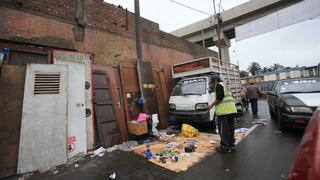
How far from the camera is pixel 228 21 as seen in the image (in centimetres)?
1764

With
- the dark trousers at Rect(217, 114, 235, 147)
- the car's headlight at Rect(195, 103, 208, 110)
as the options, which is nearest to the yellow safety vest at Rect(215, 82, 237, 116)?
the dark trousers at Rect(217, 114, 235, 147)

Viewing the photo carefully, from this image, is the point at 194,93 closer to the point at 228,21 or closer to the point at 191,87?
the point at 191,87

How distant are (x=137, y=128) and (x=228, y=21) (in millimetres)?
16397

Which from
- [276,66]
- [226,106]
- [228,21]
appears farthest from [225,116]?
[276,66]

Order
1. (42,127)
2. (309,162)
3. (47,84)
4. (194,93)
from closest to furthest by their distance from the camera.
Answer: (309,162) < (42,127) < (47,84) < (194,93)

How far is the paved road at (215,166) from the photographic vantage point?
302 cm

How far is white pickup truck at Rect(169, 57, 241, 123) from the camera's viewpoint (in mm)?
5809

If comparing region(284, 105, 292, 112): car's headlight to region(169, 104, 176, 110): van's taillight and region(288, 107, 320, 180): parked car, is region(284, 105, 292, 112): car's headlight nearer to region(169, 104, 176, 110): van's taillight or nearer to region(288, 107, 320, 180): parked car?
region(169, 104, 176, 110): van's taillight

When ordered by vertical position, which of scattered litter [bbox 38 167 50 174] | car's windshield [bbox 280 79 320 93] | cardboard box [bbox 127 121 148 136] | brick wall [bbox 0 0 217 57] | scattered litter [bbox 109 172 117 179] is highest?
brick wall [bbox 0 0 217 57]

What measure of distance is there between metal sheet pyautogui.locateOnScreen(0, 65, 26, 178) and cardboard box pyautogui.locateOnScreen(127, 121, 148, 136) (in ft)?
9.11

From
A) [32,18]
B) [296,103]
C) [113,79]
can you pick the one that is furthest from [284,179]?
[32,18]

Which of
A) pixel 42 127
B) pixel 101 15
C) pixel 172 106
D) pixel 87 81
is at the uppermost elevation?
pixel 101 15

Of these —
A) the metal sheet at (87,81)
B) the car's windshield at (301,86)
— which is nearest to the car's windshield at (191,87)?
the car's windshield at (301,86)

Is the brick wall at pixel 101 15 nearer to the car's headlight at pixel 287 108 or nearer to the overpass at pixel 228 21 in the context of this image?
the car's headlight at pixel 287 108
